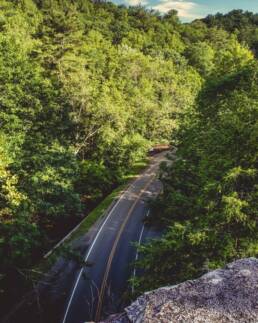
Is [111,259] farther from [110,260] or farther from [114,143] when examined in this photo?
[114,143]

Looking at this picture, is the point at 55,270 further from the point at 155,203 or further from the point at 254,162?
the point at 254,162

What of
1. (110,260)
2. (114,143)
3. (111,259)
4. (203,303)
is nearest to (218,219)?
(203,303)

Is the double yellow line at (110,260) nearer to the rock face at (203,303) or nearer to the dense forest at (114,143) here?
the dense forest at (114,143)

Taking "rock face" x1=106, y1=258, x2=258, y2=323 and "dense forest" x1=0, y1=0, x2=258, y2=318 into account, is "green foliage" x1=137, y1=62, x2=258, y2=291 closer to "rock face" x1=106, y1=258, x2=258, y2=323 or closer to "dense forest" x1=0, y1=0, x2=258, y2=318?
"dense forest" x1=0, y1=0, x2=258, y2=318

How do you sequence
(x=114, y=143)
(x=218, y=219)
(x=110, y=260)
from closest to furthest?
(x=218, y=219)
(x=110, y=260)
(x=114, y=143)

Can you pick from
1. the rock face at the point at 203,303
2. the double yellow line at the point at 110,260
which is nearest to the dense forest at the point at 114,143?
the double yellow line at the point at 110,260
